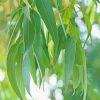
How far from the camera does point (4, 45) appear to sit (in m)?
1.32

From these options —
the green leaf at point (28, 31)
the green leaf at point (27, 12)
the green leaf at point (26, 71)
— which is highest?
the green leaf at point (27, 12)

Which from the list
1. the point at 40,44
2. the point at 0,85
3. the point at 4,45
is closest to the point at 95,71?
the point at 0,85

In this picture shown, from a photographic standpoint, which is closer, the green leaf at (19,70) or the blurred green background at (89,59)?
the green leaf at (19,70)

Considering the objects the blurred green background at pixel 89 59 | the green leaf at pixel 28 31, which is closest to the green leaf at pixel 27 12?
the green leaf at pixel 28 31

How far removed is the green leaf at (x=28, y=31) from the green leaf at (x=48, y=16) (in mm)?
28

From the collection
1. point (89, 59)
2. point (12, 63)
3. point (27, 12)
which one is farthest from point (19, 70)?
point (89, 59)

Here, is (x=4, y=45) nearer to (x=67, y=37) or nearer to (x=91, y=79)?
(x=67, y=37)

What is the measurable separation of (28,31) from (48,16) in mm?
50

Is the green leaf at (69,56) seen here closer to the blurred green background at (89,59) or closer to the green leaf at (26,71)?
the green leaf at (26,71)

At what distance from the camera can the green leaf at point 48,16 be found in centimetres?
88

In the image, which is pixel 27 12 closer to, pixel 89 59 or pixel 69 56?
pixel 69 56

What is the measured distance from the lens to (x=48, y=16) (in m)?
0.89

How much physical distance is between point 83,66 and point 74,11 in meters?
0.14

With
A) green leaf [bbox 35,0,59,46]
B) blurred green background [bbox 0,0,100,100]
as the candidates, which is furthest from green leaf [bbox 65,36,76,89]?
blurred green background [bbox 0,0,100,100]
